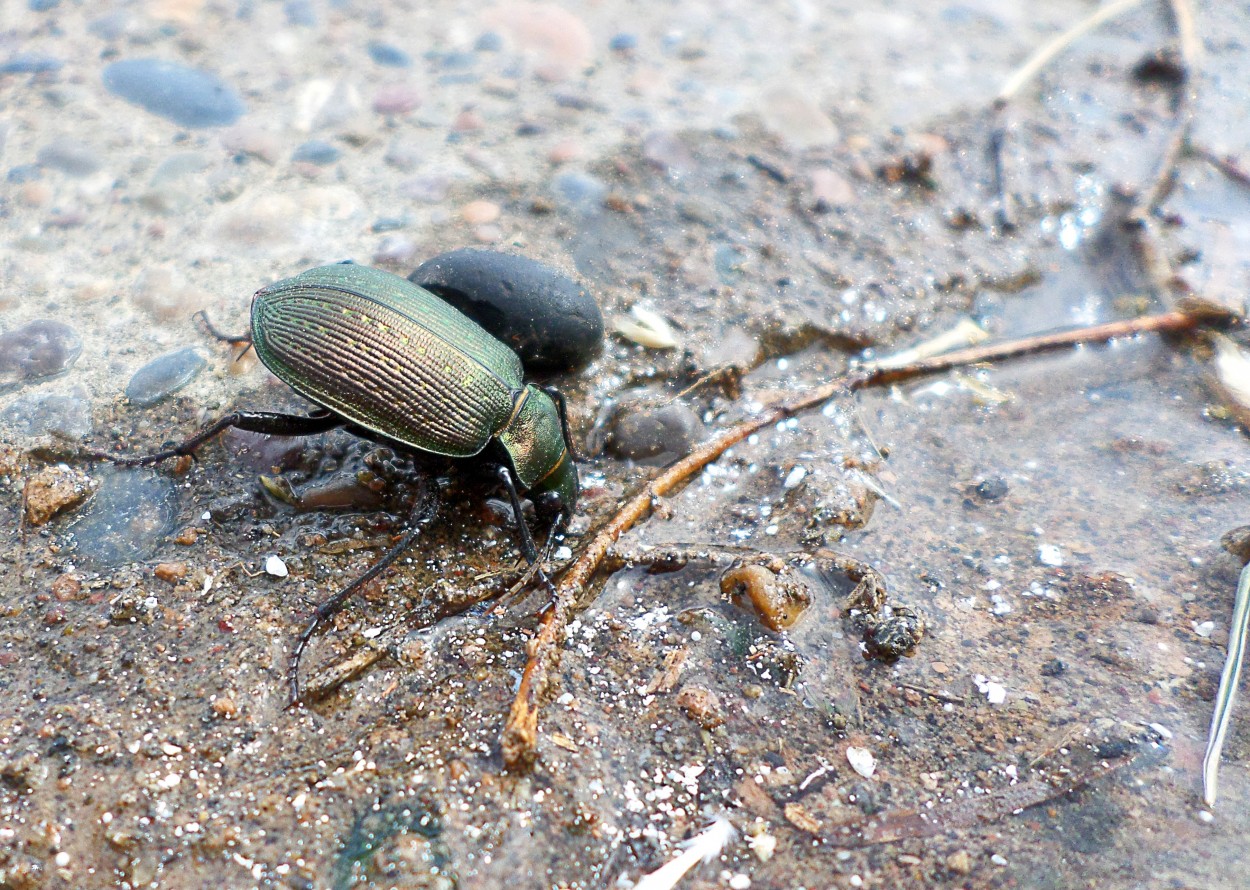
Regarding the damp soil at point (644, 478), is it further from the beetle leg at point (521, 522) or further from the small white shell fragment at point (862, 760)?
the beetle leg at point (521, 522)

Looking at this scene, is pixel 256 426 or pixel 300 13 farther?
pixel 300 13

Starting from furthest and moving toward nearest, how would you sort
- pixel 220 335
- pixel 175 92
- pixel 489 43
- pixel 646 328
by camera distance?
pixel 489 43 < pixel 175 92 < pixel 646 328 < pixel 220 335

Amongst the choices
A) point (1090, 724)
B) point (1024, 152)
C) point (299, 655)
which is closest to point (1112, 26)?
point (1024, 152)

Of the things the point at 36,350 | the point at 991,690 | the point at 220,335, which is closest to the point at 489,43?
the point at 220,335

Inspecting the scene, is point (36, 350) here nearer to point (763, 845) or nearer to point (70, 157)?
point (70, 157)

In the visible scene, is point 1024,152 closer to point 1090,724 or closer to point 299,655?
point 1090,724

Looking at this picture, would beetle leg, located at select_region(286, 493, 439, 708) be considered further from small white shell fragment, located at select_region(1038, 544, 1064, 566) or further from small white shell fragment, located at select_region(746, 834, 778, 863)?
small white shell fragment, located at select_region(1038, 544, 1064, 566)
